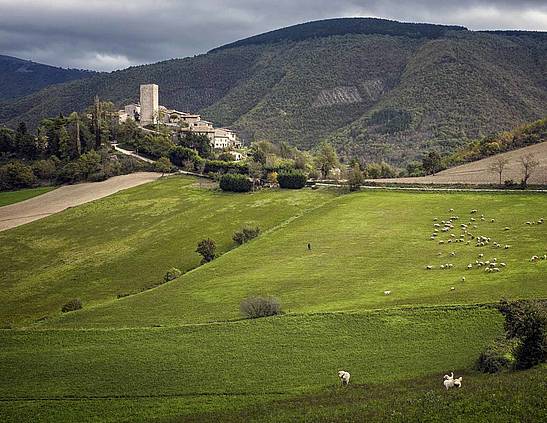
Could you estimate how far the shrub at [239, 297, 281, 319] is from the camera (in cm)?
4334

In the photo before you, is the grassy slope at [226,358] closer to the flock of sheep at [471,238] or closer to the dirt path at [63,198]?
the flock of sheep at [471,238]

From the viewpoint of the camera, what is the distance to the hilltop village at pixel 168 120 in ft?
446

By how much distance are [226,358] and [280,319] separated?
250 inches

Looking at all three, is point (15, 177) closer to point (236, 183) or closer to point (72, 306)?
point (236, 183)

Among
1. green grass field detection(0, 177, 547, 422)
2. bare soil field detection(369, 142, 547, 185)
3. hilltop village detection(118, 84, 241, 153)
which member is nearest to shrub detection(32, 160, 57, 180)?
hilltop village detection(118, 84, 241, 153)

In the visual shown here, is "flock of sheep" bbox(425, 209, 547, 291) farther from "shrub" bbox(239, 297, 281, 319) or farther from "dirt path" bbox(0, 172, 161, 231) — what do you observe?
"dirt path" bbox(0, 172, 161, 231)

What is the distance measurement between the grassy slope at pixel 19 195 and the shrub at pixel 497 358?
82305mm


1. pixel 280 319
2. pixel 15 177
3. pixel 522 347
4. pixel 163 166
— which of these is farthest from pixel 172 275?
pixel 15 177

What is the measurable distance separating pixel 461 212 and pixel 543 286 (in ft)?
91.2

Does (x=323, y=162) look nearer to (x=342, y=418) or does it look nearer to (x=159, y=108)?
(x=159, y=108)

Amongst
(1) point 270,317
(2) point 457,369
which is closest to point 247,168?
(1) point 270,317

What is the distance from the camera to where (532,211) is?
219ft

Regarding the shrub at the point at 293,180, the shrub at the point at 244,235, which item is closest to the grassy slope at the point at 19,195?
the shrub at the point at 293,180

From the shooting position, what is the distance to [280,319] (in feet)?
138
